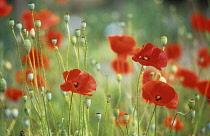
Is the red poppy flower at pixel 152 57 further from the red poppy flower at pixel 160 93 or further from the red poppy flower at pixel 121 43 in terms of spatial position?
the red poppy flower at pixel 121 43

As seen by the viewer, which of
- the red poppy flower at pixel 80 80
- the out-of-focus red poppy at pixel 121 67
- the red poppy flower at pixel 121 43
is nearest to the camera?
the red poppy flower at pixel 80 80

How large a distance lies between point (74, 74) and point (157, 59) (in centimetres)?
25

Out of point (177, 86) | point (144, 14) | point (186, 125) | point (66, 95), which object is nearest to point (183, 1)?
point (144, 14)

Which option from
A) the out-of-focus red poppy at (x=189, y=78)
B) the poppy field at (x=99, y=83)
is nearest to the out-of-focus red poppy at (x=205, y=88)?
the poppy field at (x=99, y=83)

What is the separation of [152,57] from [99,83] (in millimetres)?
1431

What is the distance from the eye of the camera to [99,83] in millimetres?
2555

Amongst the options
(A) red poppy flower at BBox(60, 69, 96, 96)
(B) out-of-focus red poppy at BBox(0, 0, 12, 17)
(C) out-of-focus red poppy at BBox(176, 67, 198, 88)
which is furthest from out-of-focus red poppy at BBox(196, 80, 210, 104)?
(B) out-of-focus red poppy at BBox(0, 0, 12, 17)

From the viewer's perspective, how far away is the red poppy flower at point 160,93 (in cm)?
111

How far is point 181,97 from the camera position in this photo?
6.68ft

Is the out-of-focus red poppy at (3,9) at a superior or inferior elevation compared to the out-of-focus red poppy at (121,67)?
superior

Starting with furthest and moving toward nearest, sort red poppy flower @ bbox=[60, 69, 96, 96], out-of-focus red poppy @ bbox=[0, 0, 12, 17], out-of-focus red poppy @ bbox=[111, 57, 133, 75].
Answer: out-of-focus red poppy @ bbox=[0, 0, 12, 17], out-of-focus red poppy @ bbox=[111, 57, 133, 75], red poppy flower @ bbox=[60, 69, 96, 96]

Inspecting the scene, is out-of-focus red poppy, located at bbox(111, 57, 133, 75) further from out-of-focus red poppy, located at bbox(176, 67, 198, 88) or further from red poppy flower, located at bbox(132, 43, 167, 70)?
red poppy flower, located at bbox(132, 43, 167, 70)

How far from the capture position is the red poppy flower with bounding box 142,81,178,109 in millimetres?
1108

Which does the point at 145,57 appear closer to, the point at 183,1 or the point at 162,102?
the point at 162,102
